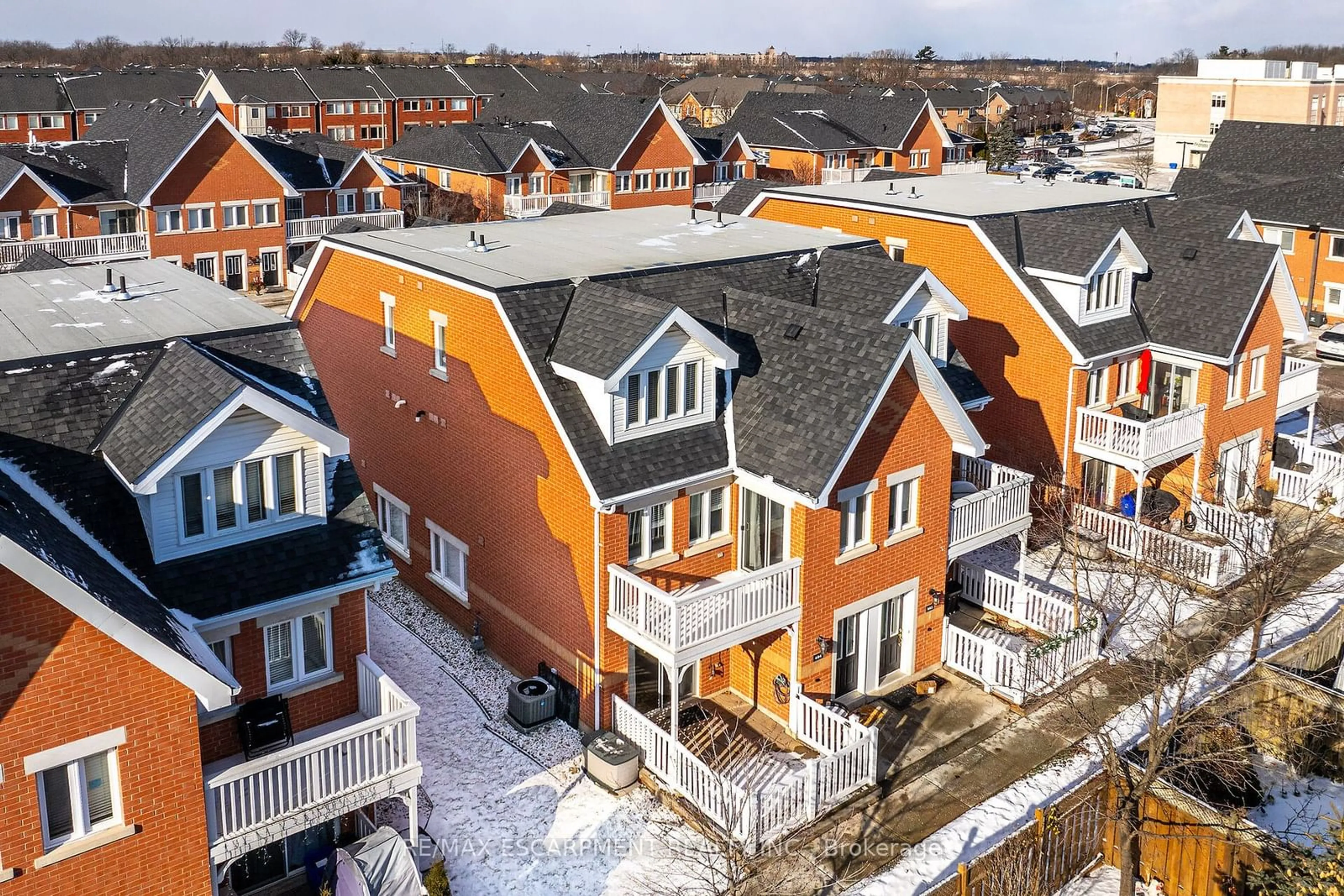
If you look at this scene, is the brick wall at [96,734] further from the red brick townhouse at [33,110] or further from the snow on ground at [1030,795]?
the red brick townhouse at [33,110]

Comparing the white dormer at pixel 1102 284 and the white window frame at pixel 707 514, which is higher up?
the white dormer at pixel 1102 284

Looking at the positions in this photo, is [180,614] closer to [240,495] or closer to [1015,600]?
[240,495]

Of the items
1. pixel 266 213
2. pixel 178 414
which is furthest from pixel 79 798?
pixel 266 213

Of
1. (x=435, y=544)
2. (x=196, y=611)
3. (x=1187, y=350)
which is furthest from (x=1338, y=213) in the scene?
(x=196, y=611)

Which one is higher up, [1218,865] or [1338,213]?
[1338,213]

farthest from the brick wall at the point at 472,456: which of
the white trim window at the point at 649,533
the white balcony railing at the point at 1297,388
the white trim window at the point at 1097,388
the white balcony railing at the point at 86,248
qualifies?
the white balcony railing at the point at 86,248

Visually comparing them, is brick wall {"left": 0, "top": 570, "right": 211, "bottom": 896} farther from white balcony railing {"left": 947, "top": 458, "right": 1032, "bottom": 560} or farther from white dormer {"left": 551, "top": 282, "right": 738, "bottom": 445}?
white balcony railing {"left": 947, "top": 458, "right": 1032, "bottom": 560}

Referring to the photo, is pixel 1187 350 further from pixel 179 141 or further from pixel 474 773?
pixel 179 141
